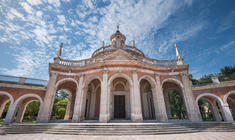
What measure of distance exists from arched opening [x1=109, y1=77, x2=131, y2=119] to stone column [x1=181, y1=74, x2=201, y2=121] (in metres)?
7.21

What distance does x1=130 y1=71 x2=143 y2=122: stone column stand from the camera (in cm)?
1081

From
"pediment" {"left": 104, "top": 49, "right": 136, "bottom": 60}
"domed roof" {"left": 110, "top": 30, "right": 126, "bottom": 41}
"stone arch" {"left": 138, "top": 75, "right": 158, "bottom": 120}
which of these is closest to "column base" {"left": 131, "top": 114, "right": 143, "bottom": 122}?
"stone arch" {"left": 138, "top": 75, "right": 158, "bottom": 120}

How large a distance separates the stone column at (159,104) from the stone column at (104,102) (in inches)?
234

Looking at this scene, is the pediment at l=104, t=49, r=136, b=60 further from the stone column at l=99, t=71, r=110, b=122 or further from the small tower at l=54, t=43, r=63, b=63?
the small tower at l=54, t=43, r=63, b=63

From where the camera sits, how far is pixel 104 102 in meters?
11.3

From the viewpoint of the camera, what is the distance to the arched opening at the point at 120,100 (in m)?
13.9

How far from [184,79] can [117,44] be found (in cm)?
1190

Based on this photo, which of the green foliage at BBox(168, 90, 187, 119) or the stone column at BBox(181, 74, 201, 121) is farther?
the green foliage at BBox(168, 90, 187, 119)

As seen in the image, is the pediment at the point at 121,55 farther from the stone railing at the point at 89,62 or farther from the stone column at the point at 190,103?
the stone column at the point at 190,103

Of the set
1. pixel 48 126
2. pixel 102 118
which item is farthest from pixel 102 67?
pixel 48 126

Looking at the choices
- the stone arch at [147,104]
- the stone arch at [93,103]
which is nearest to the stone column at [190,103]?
the stone arch at [147,104]

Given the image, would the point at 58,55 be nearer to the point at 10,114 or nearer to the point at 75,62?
the point at 75,62

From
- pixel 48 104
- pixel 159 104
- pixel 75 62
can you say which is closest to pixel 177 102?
pixel 159 104

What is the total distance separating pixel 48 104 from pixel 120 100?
8902 millimetres
